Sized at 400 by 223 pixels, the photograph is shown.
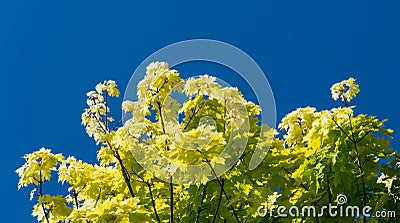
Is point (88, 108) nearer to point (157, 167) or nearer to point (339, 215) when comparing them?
point (157, 167)

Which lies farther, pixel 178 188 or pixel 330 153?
pixel 178 188

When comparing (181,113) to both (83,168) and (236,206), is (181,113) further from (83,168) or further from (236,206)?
(83,168)

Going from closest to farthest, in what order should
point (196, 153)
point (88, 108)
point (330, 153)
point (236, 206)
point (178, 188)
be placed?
1. point (196, 153)
2. point (330, 153)
3. point (236, 206)
4. point (178, 188)
5. point (88, 108)

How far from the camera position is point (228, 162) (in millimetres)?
5762

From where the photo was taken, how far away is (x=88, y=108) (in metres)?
7.52

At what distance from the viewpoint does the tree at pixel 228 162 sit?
5871 mm

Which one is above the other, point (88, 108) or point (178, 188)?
point (88, 108)

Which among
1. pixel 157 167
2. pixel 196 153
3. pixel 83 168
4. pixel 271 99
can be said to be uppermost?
pixel 271 99

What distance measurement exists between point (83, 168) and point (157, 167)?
5.95 feet

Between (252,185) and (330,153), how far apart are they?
1.06 meters

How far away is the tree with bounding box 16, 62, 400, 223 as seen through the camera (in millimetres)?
5871

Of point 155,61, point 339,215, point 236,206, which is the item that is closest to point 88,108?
point 155,61

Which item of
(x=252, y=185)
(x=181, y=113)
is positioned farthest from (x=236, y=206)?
(x=181, y=113)

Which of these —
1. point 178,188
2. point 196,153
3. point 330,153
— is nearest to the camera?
point 196,153
